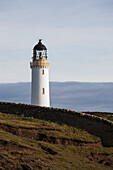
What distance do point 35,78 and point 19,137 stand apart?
23.5 metres

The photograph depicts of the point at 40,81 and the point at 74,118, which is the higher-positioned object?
the point at 40,81

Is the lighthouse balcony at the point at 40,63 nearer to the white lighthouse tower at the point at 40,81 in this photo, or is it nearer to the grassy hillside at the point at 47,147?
the white lighthouse tower at the point at 40,81

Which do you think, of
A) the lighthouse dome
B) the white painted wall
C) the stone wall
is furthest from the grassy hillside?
the lighthouse dome

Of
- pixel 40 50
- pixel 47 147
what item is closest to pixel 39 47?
pixel 40 50

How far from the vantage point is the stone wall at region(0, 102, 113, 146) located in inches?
1483

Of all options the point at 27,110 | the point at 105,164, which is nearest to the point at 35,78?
the point at 27,110

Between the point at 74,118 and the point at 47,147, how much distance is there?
757cm

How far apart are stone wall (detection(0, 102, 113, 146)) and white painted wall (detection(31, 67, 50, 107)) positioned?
12.9 metres

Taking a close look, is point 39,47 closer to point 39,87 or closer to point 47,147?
point 39,87

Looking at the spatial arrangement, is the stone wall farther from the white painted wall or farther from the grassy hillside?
the white painted wall

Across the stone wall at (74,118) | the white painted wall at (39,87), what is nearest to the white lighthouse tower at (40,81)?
the white painted wall at (39,87)

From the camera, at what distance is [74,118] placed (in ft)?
127

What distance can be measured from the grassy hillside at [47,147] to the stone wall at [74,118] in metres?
0.86

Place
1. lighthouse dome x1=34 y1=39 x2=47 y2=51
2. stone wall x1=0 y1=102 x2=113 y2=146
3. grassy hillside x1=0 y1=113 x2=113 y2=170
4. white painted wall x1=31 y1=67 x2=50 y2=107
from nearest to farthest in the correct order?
grassy hillside x1=0 y1=113 x2=113 y2=170, stone wall x1=0 y1=102 x2=113 y2=146, white painted wall x1=31 y1=67 x2=50 y2=107, lighthouse dome x1=34 y1=39 x2=47 y2=51
